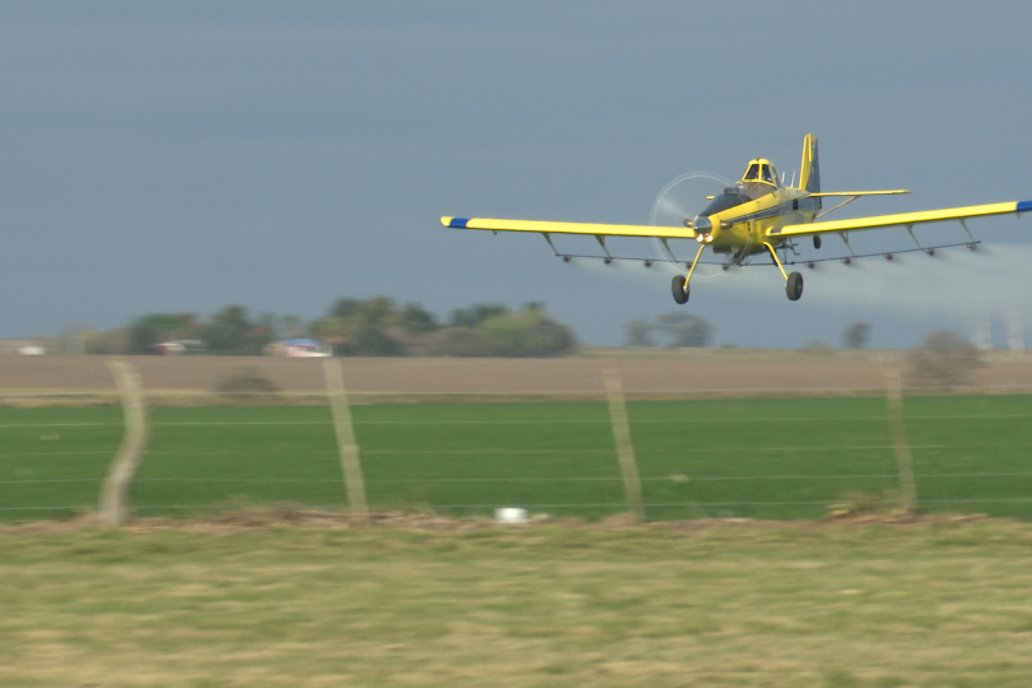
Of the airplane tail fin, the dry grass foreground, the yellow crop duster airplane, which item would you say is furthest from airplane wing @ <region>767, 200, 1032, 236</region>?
the dry grass foreground

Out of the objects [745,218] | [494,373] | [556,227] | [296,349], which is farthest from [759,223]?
[296,349]

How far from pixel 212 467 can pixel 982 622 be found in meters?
17.2

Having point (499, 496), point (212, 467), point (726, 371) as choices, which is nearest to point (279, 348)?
point (726, 371)

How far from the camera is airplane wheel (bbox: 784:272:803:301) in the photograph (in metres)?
33.1

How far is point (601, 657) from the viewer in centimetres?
992

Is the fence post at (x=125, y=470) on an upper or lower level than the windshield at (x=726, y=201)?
lower

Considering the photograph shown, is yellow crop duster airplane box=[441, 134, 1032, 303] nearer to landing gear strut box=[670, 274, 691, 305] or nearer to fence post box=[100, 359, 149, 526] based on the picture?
landing gear strut box=[670, 274, 691, 305]

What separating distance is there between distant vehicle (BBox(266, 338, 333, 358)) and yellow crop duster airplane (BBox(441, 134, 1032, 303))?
67.4 ft

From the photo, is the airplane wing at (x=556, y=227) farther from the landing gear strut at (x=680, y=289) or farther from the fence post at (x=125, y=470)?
the fence post at (x=125, y=470)

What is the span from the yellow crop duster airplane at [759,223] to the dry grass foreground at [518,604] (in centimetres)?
1495

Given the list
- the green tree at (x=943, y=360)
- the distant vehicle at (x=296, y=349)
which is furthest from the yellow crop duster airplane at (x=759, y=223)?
the distant vehicle at (x=296, y=349)

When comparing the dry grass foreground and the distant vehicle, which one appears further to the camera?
the distant vehicle

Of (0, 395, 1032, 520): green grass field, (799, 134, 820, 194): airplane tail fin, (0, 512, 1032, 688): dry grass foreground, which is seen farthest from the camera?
(799, 134, 820, 194): airplane tail fin

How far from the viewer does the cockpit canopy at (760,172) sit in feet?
108
